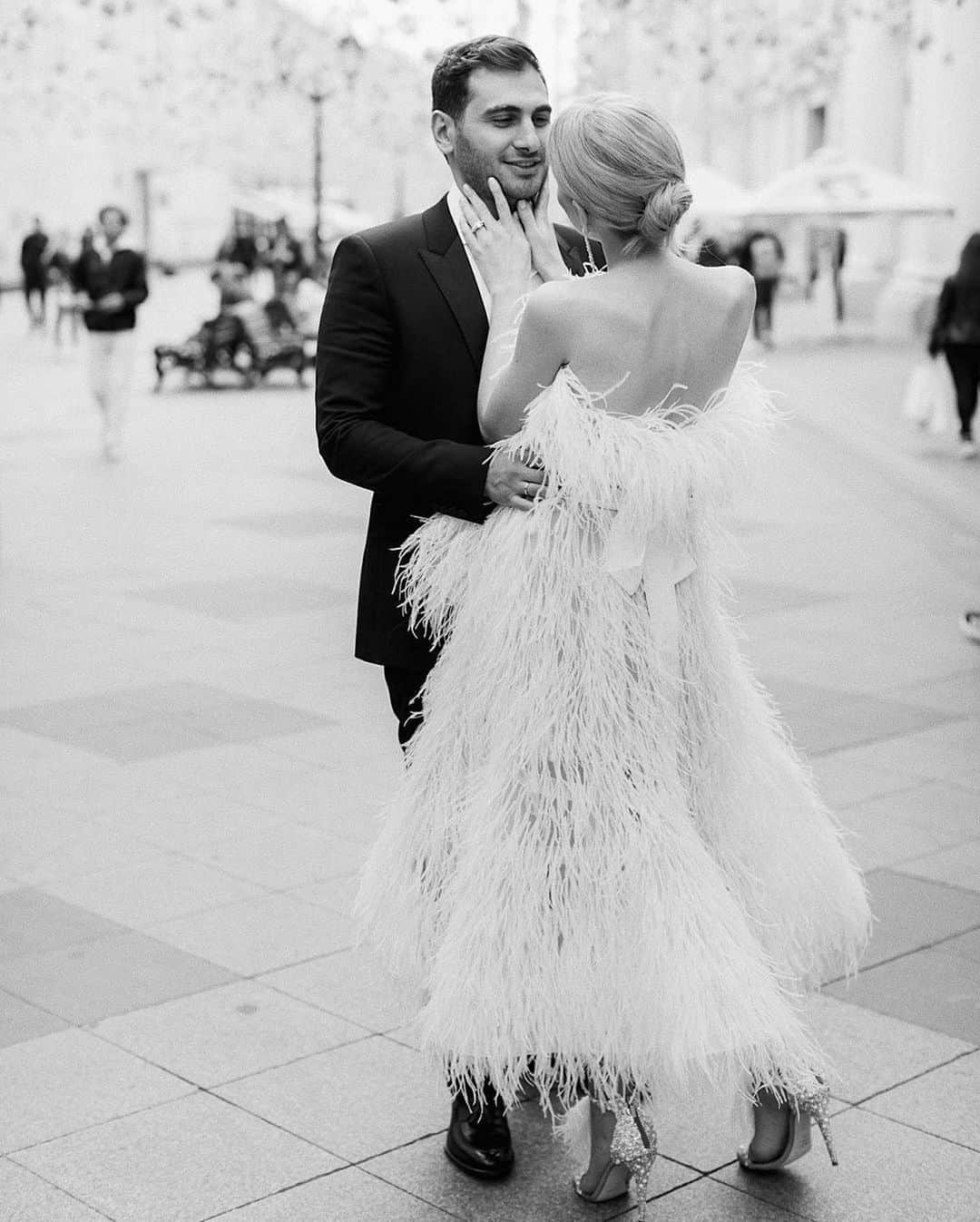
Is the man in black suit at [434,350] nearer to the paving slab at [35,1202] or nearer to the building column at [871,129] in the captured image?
the paving slab at [35,1202]

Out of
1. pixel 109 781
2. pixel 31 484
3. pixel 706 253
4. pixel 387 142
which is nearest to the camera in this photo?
pixel 706 253

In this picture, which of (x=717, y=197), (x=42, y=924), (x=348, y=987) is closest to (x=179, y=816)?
(x=42, y=924)

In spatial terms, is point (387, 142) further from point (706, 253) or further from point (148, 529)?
point (706, 253)

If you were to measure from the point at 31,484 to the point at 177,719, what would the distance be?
7.30 meters

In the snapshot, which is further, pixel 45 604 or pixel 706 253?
pixel 45 604

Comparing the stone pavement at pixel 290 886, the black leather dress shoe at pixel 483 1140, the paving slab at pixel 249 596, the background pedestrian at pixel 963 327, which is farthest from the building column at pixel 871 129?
the black leather dress shoe at pixel 483 1140

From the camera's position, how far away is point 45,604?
928 centimetres

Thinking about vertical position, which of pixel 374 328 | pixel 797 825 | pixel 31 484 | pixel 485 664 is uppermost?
pixel 374 328

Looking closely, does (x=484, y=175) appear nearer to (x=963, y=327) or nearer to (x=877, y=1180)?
(x=877, y=1180)

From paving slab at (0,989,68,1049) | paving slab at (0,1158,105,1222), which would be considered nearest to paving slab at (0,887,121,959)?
paving slab at (0,989,68,1049)

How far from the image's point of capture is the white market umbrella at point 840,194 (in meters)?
25.7

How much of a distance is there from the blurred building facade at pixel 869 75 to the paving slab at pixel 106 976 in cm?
1289

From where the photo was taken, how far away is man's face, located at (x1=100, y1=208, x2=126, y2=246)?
15.4 meters

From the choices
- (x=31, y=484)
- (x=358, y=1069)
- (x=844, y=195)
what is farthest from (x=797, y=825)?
(x=844, y=195)
